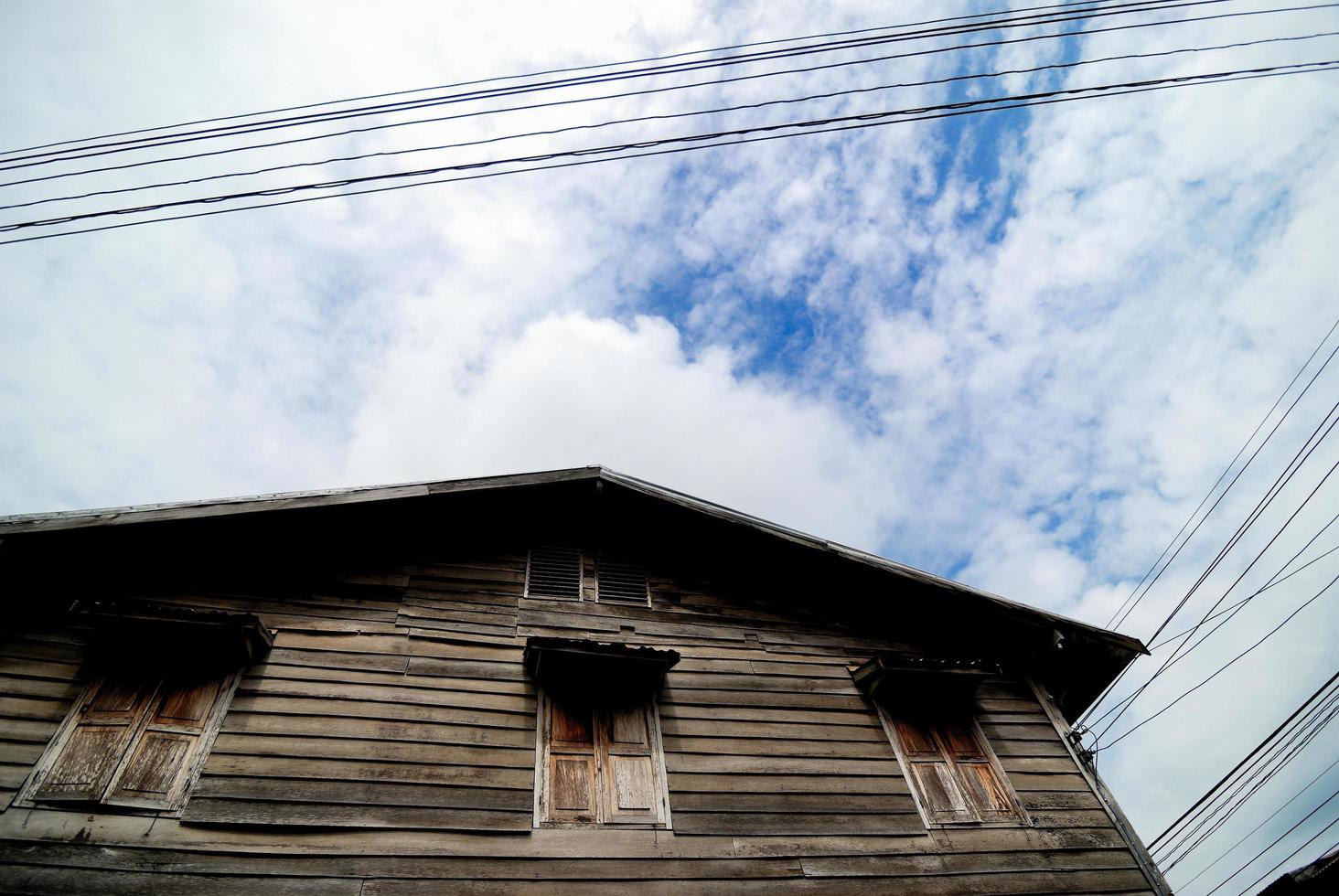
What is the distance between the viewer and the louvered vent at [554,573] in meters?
8.35

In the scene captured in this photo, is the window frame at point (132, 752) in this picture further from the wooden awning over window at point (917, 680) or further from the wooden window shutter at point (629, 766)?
the wooden awning over window at point (917, 680)

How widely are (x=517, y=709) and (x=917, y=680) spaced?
14.6 ft

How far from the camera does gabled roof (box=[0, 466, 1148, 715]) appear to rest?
754cm

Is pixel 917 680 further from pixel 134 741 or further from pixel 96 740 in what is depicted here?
pixel 96 740

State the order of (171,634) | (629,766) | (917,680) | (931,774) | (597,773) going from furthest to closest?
(917,680) < (931,774) < (629,766) < (597,773) < (171,634)

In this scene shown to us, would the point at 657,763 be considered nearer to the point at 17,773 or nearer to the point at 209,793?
the point at 209,793

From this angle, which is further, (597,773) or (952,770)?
(952,770)

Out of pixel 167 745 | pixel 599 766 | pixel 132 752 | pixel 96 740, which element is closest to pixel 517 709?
pixel 599 766

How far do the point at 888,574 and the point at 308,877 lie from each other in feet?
22.8

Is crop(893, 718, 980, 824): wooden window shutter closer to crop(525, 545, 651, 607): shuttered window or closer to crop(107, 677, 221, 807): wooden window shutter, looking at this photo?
crop(525, 545, 651, 607): shuttered window

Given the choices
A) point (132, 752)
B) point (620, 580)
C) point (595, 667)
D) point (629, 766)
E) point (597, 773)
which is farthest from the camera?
point (620, 580)

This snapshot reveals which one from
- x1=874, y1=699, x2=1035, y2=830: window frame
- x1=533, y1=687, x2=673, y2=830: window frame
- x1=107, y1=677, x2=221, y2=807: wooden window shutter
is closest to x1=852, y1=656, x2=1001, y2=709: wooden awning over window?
x1=874, y1=699, x2=1035, y2=830: window frame

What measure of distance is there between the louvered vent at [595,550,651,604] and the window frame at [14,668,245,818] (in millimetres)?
3828

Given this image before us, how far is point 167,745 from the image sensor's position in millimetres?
5988
